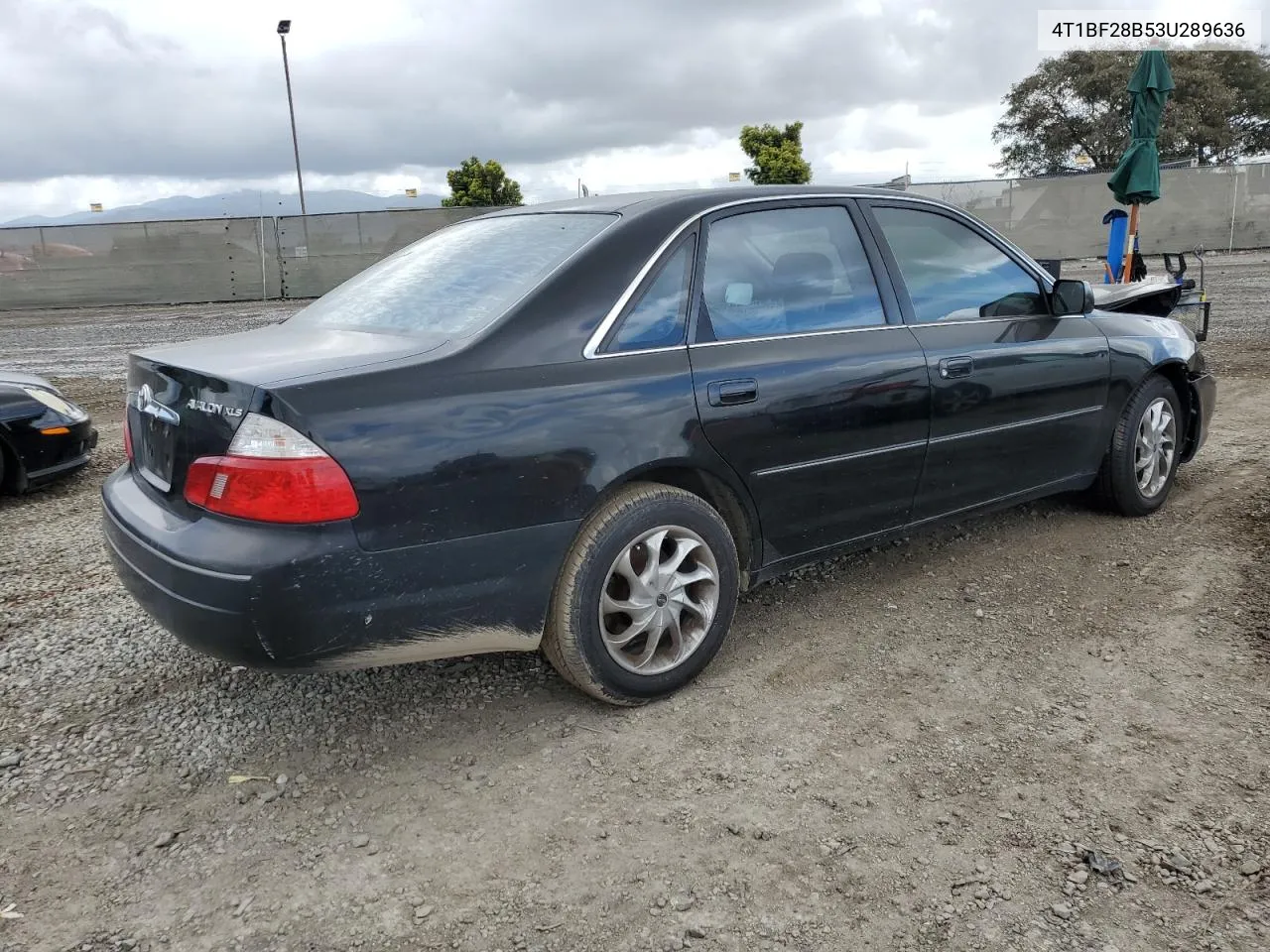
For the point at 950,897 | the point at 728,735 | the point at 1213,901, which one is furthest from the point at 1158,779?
the point at 728,735

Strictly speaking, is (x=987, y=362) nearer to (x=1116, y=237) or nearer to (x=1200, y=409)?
(x=1200, y=409)

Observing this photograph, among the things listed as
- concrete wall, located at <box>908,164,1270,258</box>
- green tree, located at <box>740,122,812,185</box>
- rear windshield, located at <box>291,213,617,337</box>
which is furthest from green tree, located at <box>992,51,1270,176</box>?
rear windshield, located at <box>291,213,617,337</box>

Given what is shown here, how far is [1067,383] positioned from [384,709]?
3082 mm

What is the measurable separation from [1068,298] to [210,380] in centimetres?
338

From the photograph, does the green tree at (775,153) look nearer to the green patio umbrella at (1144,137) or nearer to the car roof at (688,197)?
the green patio umbrella at (1144,137)

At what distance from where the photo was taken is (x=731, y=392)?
3.14 meters

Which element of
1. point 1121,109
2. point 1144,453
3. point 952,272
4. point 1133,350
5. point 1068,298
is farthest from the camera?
point 1121,109

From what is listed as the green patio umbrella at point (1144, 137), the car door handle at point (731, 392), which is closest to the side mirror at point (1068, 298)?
the car door handle at point (731, 392)

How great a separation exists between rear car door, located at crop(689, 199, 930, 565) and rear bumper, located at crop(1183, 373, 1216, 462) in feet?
7.10

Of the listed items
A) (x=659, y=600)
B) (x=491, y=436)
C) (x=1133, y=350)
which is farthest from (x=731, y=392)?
(x=1133, y=350)

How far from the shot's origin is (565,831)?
2.53 metres

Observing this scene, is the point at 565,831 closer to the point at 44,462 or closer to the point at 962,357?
the point at 962,357

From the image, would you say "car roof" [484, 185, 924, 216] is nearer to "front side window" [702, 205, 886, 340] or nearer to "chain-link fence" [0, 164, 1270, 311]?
"front side window" [702, 205, 886, 340]

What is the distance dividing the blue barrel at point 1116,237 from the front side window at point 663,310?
8.94m
